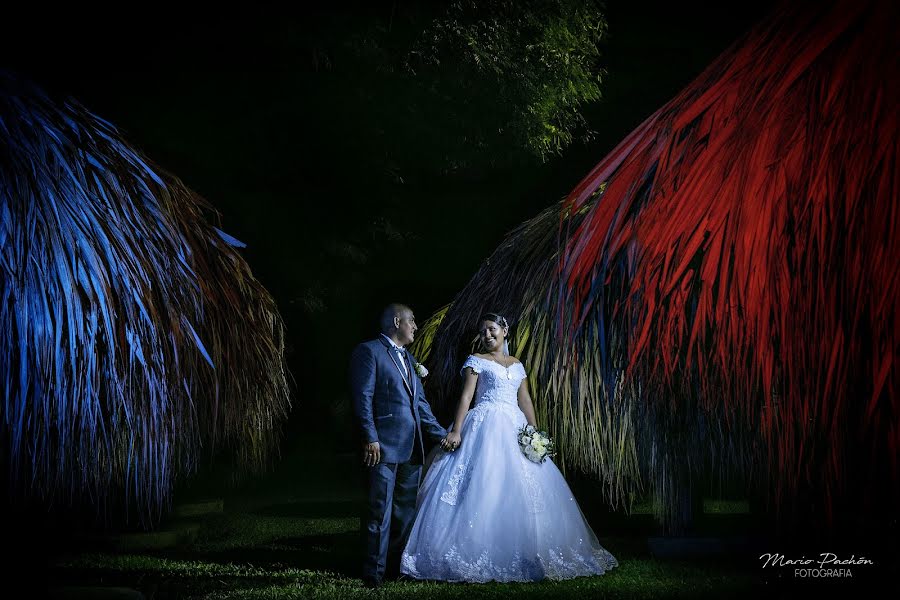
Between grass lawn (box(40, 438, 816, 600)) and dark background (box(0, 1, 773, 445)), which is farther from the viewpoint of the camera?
dark background (box(0, 1, 773, 445))

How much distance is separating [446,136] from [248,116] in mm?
2515

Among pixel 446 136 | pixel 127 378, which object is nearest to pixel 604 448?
pixel 127 378

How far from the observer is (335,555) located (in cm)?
643

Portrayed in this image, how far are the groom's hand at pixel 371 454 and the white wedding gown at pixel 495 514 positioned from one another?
52cm

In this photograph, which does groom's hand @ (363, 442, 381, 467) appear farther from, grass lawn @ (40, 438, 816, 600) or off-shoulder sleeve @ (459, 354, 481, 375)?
off-shoulder sleeve @ (459, 354, 481, 375)

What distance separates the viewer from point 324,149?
32.6 feet

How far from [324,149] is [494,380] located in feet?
18.0

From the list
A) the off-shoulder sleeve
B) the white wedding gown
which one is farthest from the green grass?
the off-shoulder sleeve

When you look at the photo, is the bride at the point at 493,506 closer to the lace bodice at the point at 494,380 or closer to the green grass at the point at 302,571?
the lace bodice at the point at 494,380

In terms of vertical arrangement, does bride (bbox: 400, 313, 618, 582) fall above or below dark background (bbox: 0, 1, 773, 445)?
below

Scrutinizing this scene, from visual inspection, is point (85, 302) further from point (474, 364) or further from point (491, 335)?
point (491, 335)

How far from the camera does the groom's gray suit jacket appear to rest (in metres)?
5.08

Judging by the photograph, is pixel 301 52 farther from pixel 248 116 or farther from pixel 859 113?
pixel 859 113

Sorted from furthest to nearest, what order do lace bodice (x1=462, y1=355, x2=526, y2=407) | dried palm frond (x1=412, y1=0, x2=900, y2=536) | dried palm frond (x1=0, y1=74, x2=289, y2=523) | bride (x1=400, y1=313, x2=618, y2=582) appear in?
lace bodice (x1=462, y1=355, x2=526, y2=407), bride (x1=400, y1=313, x2=618, y2=582), dried palm frond (x1=0, y1=74, x2=289, y2=523), dried palm frond (x1=412, y1=0, x2=900, y2=536)
